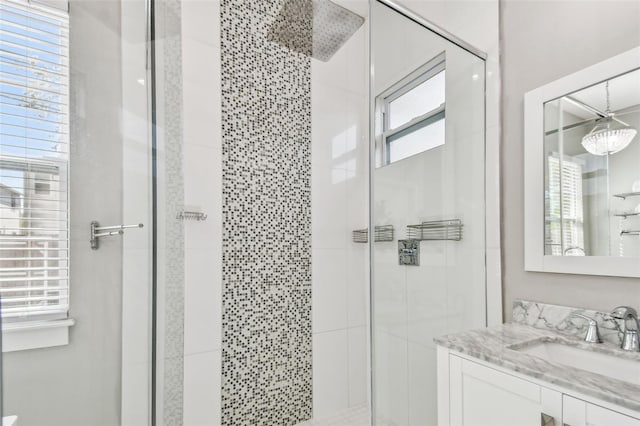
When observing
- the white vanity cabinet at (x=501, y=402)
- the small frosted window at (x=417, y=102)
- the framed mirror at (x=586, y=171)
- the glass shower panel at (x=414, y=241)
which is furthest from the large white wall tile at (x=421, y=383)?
the small frosted window at (x=417, y=102)

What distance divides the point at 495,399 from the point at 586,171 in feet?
3.08

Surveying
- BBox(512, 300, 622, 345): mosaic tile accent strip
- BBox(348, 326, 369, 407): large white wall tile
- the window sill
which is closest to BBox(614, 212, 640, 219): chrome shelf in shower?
Result: BBox(512, 300, 622, 345): mosaic tile accent strip

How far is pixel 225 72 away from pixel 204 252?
106cm

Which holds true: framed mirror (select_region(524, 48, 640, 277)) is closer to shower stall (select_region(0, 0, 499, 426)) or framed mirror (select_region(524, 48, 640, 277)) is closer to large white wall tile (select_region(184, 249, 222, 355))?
shower stall (select_region(0, 0, 499, 426))

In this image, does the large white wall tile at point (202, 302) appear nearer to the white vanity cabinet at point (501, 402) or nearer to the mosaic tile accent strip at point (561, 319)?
the white vanity cabinet at point (501, 402)

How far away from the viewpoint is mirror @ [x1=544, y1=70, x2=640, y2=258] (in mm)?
1160

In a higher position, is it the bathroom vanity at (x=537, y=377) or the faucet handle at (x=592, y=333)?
the faucet handle at (x=592, y=333)

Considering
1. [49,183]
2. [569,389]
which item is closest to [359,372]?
[569,389]

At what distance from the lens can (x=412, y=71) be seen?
1.45 meters

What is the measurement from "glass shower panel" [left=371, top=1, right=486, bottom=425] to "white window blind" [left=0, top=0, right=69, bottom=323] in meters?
1.14

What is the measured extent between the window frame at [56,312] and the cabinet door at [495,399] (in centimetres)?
135

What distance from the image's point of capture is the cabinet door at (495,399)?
0.93m

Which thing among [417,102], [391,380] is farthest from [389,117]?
A: [391,380]

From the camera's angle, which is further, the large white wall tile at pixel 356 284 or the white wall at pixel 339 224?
the large white wall tile at pixel 356 284
